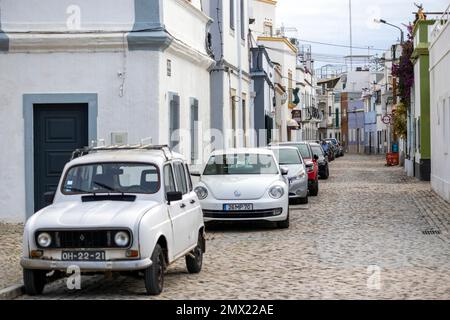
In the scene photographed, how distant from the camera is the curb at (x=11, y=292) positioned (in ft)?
31.7

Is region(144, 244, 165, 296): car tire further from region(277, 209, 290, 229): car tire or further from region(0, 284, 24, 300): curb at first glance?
region(277, 209, 290, 229): car tire

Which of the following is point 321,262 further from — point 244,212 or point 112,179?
point 244,212

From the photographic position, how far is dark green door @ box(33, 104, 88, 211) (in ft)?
56.6

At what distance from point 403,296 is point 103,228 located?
11.0ft

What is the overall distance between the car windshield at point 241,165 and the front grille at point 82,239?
8.57 metres

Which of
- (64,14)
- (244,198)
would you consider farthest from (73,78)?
(244,198)

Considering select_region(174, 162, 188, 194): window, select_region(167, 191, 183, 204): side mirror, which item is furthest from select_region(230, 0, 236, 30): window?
select_region(167, 191, 183, 204): side mirror

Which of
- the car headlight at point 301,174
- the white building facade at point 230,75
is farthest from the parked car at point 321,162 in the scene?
the car headlight at point 301,174

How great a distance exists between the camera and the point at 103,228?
942cm

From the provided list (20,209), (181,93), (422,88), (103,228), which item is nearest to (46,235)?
(103,228)

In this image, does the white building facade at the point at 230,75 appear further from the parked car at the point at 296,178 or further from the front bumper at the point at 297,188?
the front bumper at the point at 297,188

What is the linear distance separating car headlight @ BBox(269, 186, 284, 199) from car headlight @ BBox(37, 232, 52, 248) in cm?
777

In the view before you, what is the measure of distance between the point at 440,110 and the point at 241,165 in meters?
9.69

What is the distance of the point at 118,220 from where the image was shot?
9.47 meters
